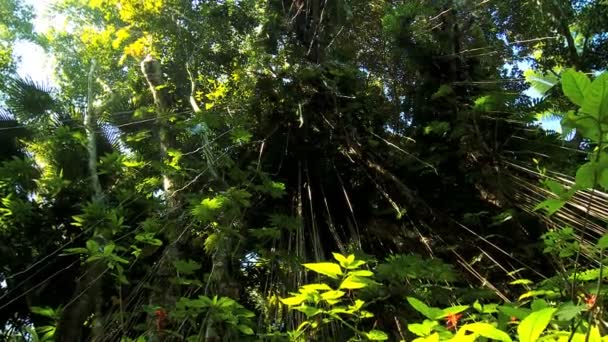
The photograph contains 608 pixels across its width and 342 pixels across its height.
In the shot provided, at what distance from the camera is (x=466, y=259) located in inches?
145

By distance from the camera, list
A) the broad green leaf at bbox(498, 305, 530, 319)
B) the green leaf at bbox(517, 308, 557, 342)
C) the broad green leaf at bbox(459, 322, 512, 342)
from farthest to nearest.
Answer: the broad green leaf at bbox(498, 305, 530, 319) < the broad green leaf at bbox(459, 322, 512, 342) < the green leaf at bbox(517, 308, 557, 342)

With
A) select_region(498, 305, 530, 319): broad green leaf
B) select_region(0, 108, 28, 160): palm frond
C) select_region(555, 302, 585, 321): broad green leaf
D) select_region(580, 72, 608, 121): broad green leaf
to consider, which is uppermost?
select_region(0, 108, 28, 160): palm frond

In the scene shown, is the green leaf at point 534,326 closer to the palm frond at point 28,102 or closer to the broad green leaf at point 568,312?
the broad green leaf at point 568,312

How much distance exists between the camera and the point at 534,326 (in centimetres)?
91

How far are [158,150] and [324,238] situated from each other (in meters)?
1.61

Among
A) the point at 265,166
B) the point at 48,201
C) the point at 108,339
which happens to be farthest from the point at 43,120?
the point at 108,339

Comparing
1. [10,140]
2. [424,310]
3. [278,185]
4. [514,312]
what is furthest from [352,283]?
[10,140]

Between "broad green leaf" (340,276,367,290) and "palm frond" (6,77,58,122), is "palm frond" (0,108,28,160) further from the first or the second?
"broad green leaf" (340,276,367,290)

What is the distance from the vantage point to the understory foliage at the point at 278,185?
3.00 m

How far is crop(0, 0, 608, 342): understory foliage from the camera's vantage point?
300 centimetres

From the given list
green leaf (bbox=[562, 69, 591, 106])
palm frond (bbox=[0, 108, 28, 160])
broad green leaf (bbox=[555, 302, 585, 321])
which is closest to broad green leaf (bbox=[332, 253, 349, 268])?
broad green leaf (bbox=[555, 302, 585, 321])

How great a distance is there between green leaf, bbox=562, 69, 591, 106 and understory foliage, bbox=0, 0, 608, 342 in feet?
4.77

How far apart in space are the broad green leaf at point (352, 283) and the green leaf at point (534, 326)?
21.2 inches

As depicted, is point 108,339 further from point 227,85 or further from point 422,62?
point 422,62
